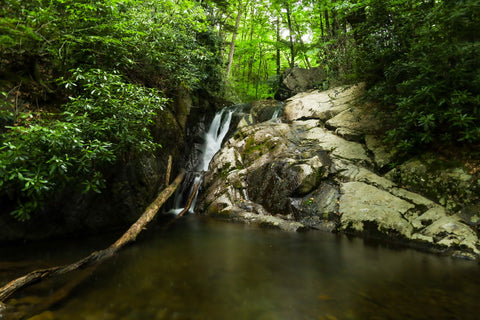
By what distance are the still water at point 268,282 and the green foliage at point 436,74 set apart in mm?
2866

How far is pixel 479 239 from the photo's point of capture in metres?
4.36

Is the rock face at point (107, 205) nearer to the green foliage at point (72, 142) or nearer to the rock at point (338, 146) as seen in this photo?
the green foliage at point (72, 142)

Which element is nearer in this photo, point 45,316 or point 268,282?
point 45,316

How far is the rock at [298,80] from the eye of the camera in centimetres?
1489

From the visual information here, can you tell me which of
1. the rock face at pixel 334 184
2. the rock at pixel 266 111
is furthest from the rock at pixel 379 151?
the rock at pixel 266 111

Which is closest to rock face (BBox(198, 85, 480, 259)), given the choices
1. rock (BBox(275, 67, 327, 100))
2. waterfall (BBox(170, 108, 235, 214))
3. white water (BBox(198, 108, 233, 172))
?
waterfall (BBox(170, 108, 235, 214))

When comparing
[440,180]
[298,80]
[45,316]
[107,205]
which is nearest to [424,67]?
[440,180]

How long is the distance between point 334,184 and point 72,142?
638cm

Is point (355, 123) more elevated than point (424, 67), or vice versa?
point (424, 67)

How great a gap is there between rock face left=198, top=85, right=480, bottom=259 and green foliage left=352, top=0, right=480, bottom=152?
0.94 metres

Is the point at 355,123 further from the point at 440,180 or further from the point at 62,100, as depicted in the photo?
the point at 62,100

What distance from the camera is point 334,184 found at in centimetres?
699

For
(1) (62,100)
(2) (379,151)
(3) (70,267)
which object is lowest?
(3) (70,267)

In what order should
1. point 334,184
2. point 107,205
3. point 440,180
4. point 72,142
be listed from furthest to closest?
1. point 334,184
2. point 107,205
3. point 440,180
4. point 72,142
